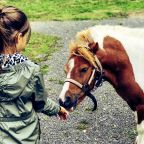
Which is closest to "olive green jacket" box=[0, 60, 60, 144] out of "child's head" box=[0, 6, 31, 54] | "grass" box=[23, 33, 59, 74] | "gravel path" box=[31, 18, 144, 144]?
"child's head" box=[0, 6, 31, 54]

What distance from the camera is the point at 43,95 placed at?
13.3 ft

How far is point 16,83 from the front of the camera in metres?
3.85

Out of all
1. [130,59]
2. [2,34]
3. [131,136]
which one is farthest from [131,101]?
[2,34]

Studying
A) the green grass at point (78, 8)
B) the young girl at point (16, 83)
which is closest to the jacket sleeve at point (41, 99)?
the young girl at point (16, 83)

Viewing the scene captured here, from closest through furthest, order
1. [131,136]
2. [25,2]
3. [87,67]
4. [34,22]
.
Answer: [87,67] → [131,136] → [34,22] → [25,2]

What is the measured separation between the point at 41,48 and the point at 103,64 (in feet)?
21.2

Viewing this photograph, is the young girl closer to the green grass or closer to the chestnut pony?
the chestnut pony

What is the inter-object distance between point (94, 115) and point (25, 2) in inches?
459

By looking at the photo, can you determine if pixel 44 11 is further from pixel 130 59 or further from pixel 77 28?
pixel 130 59

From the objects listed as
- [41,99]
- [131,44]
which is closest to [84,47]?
[131,44]

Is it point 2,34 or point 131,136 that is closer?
point 2,34

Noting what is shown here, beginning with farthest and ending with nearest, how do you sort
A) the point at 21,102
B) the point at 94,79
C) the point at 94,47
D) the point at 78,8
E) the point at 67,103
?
1. the point at 78,8
2. the point at 67,103
3. the point at 94,79
4. the point at 94,47
5. the point at 21,102

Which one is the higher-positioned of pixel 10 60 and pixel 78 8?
pixel 10 60

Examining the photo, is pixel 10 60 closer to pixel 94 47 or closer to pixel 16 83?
pixel 16 83
